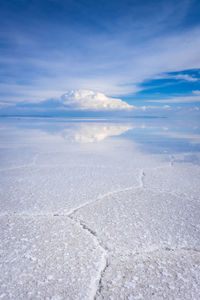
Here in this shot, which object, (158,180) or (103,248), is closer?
(103,248)

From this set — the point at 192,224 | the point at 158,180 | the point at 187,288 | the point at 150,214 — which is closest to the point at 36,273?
the point at 187,288

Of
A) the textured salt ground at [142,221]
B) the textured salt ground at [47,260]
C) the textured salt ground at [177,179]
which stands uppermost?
the textured salt ground at [177,179]

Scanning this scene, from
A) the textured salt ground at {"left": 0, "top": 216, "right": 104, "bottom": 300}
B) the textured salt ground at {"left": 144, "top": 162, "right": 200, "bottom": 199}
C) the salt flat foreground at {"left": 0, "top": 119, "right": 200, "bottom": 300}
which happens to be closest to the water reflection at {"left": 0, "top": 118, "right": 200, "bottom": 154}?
the textured salt ground at {"left": 144, "top": 162, "right": 200, "bottom": 199}

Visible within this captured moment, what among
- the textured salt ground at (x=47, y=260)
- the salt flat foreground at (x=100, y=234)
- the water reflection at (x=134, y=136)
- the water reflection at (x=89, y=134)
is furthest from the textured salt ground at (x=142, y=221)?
the water reflection at (x=89, y=134)

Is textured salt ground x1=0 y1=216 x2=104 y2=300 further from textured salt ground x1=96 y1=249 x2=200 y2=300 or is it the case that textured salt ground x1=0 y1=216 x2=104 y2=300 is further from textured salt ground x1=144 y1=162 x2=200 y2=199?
textured salt ground x1=144 y1=162 x2=200 y2=199

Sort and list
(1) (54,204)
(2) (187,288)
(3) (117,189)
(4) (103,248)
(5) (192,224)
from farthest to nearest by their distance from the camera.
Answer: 1. (3) (117,189)
2. (1) (54,204)
3. (5) (192,224)
4. (4) (103,248)
5. (2) (187,288)

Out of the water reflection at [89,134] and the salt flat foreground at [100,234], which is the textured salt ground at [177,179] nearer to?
the salt flat foreground at [100,234]

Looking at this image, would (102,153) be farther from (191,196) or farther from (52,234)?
(52,234)

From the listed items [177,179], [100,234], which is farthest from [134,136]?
[100,234]
